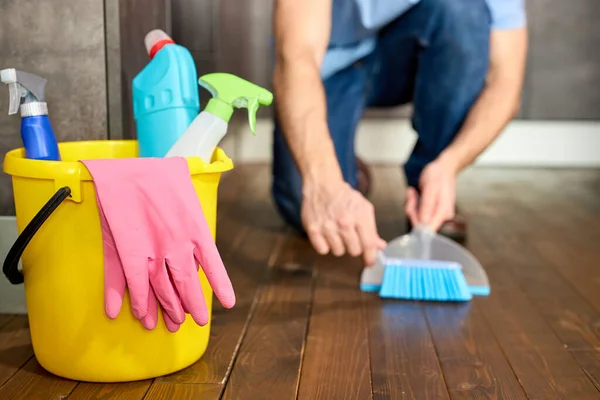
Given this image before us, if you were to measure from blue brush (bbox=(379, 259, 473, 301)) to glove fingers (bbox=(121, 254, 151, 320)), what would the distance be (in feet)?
1.56

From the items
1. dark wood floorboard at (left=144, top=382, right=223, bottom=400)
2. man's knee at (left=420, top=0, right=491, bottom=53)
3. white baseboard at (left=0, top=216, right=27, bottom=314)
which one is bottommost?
dark wood floorboard at (left=144, top=382, right=223, bottom=400)

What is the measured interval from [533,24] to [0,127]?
1897mm

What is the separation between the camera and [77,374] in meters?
0.81

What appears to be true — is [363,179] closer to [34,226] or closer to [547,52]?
[547,52]

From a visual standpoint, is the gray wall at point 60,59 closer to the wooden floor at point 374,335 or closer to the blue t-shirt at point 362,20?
the wooden floor at point 374,335

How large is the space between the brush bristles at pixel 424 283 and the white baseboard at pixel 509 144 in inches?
60.2

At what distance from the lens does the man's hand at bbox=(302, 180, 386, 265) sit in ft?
3.15

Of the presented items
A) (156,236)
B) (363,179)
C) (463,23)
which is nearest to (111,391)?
(156,236)

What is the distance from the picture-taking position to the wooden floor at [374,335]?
0.82 metres

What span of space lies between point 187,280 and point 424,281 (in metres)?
0.49

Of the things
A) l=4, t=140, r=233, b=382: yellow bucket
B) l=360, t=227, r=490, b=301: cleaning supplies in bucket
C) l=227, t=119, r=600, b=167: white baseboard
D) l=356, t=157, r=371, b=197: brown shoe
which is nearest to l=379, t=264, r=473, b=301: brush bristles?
l=360, t=227, r=490, b=301: cleaning supplies in bucket

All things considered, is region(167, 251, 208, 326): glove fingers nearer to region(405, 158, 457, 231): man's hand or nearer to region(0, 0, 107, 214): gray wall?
region(0, 0, 107, 214): gray wall

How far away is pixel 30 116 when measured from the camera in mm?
824

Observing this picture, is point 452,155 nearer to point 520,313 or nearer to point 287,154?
point 520,313
